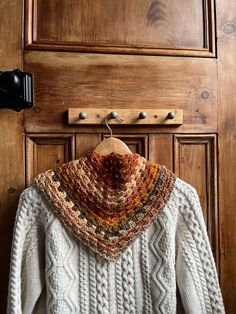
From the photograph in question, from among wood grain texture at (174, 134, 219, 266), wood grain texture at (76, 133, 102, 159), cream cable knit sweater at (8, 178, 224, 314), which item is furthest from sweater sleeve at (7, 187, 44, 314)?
wood grain texture at (174, 134, 219, 266)

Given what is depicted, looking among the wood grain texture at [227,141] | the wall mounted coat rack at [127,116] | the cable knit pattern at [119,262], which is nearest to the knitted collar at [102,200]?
the cable knit pattern at [119,262]

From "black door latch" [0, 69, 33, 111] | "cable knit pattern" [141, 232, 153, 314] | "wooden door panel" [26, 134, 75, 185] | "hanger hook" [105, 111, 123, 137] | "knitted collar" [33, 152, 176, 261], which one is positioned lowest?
"cable knit pattern" [141, 232, 153, 314]

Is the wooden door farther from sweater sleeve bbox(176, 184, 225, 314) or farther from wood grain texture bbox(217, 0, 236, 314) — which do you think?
sweater sleeve bbox(176, 184, 225, 314)

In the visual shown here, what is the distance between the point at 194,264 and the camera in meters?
0.88

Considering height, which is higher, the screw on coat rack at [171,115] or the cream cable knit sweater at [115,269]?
the screw on coat rack at [171,115]

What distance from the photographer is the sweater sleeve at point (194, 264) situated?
876 millimetres

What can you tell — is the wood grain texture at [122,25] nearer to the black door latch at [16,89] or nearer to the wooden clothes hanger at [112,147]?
the black door latch at [16,89]

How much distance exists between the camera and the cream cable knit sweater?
2.79 ft

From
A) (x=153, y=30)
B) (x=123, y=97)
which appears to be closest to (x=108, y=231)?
(x=123, y=97)

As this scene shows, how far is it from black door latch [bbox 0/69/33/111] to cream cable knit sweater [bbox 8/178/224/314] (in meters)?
0.21

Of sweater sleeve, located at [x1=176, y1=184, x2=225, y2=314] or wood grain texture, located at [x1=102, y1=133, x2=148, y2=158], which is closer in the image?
sweater sleeve, located at [x1=176, y1=184, x2=225, y2=314]

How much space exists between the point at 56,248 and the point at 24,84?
380 millimetres

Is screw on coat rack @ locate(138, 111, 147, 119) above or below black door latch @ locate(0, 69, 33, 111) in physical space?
below

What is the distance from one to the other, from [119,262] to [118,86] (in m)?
0.43
